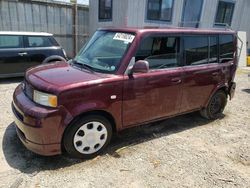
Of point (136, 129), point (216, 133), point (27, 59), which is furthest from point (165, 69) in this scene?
point (27, 59)

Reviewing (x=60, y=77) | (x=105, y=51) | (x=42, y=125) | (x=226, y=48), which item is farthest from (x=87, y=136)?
(x=226, y=48)

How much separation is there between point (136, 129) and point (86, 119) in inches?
57.2

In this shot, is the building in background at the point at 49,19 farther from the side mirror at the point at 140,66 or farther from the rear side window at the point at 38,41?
the side mirror at the point at 140,66

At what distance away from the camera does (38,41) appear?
7355 millimetres

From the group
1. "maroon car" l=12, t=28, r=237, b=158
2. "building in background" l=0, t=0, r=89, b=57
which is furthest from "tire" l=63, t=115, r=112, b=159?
"building in background" l=0, t=0, r=89, b=57

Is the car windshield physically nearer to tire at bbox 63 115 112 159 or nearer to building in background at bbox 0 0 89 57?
tire at bbox 63 115 112 159

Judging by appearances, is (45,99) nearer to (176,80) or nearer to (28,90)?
(28,90)

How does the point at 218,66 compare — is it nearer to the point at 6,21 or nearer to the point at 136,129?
the point at 136,129

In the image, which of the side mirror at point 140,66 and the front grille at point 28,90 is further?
the side mirror at point 140,66

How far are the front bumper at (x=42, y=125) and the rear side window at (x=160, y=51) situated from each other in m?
1.43

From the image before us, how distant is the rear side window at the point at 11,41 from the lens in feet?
22.6

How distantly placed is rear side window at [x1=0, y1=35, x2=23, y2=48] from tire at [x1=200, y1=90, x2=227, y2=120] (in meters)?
5.49

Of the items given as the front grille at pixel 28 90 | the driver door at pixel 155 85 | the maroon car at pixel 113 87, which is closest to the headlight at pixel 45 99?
the maroon car at pixel 113 87

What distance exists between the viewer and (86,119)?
3.20 meters
